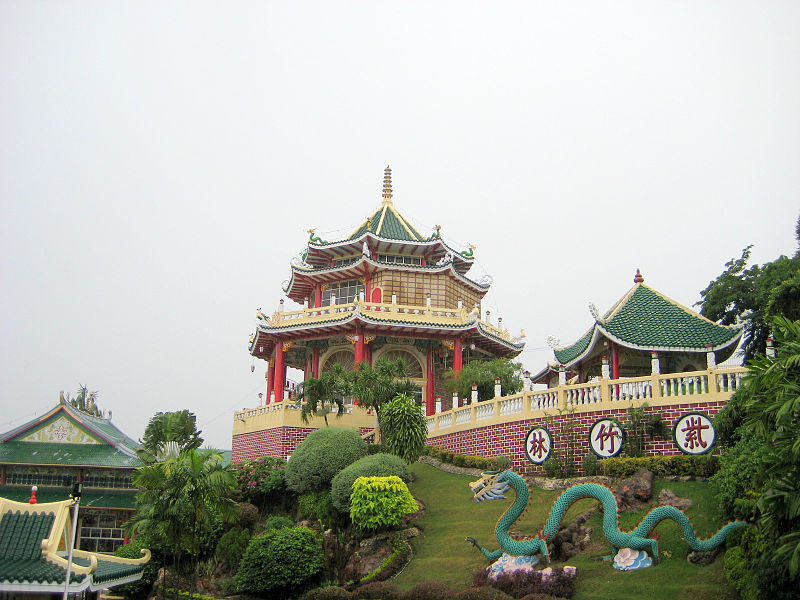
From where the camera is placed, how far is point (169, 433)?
86.1 feet

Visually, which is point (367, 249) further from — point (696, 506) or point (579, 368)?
point (696, 506)

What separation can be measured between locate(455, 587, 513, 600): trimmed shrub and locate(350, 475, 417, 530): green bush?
5.44 m

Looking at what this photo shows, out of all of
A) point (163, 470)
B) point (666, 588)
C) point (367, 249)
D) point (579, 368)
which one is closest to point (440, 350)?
point (367, 249)

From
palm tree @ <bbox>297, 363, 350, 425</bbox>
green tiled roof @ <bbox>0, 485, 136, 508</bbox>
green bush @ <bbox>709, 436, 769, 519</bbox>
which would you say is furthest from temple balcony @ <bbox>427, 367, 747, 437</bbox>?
green tiled roof @ <bbox>0, 485, 136, 508</bbox>

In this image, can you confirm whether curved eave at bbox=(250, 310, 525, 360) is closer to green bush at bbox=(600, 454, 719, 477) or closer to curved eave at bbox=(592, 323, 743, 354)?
curved eave at bbox=(592, 323, 743, 354)

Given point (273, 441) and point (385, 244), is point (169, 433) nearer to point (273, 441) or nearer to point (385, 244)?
point (273, 441)

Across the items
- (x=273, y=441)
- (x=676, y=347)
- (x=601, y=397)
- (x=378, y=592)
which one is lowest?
(x=378, y=592)

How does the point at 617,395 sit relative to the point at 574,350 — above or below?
below

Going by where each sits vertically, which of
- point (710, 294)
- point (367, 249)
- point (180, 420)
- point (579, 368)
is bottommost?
point (180, 420)

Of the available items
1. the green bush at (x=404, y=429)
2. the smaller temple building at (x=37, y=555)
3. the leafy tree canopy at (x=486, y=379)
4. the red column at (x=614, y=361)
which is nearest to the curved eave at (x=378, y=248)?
the leafy tree canopy at (x=486, y=379)

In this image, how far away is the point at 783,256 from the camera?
28.3 m

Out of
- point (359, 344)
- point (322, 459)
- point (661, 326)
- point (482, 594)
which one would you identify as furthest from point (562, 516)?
point (359, 344)

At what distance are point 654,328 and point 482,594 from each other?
12.8m

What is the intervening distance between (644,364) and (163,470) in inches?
635
